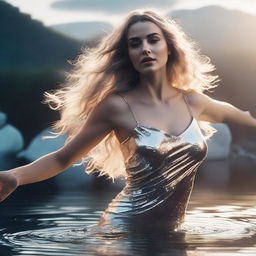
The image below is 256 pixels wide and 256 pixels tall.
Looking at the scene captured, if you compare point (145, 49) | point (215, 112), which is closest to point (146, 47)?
point (145, 49)

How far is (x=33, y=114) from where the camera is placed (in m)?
20.5

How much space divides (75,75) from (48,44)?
16.9 m

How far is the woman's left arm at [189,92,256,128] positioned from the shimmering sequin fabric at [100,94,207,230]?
17 cm

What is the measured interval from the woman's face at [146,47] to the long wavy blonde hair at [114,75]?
0.05m

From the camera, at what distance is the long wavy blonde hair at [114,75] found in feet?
16.2

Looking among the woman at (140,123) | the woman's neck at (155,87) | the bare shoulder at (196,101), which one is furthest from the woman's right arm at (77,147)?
the bare shoulder at (196,101)

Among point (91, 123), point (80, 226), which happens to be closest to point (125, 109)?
point (91, 123)

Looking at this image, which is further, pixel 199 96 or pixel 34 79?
pixel 34 79

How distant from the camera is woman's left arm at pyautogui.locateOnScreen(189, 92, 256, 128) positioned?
5.10 m

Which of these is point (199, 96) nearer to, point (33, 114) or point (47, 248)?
point (47, 248)

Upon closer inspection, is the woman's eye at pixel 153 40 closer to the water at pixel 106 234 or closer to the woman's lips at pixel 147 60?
the woman's lips at pixel 147 60

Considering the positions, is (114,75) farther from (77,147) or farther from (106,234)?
(106,234)

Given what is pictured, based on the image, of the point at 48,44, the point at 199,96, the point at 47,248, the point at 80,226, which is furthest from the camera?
the point at 48,44

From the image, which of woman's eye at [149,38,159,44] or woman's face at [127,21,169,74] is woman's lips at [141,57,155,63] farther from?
woman's eye at [149,38,159,44]
